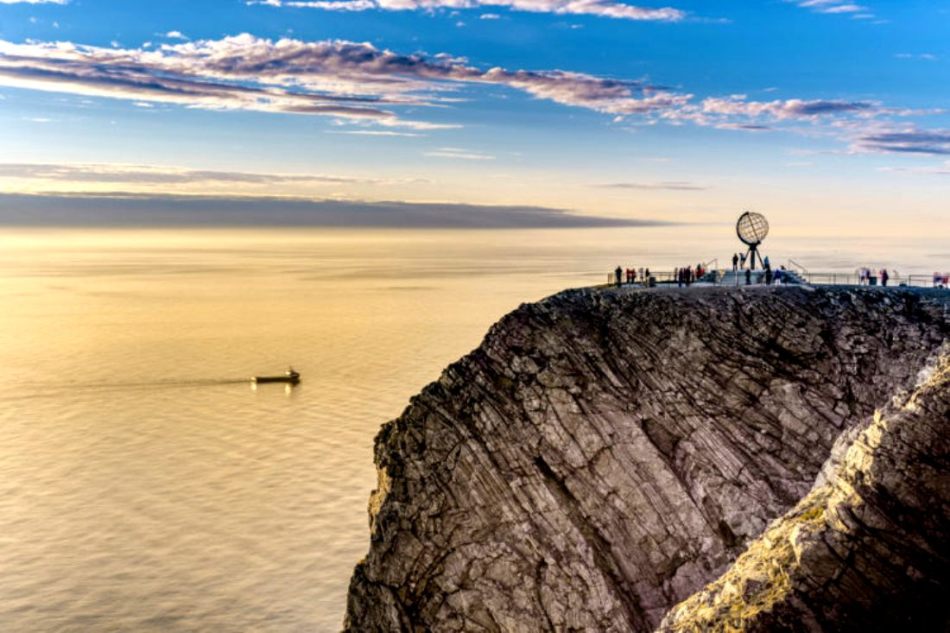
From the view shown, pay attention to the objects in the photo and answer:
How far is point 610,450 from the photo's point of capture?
131 ft

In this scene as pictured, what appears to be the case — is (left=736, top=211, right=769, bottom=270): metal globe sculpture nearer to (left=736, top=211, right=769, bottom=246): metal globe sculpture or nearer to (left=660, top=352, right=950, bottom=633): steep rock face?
(left=736, top=211, right=769, bottom=246): metal globe sculpture

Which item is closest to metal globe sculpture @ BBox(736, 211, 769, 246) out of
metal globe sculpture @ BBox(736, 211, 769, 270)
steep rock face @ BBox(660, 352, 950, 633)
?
metal globe sculpture @ BBox(736, 211, 769, 270)

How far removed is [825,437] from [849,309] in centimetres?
839

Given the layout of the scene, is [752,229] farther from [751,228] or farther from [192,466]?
[192,466]

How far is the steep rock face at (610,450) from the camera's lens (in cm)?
3725

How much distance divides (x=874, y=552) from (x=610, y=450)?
18.4 m

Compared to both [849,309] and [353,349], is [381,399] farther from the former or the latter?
[849,309]

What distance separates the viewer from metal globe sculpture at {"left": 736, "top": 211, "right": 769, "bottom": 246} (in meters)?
62.4

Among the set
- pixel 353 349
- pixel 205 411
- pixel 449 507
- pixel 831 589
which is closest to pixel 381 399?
pixel 205 411

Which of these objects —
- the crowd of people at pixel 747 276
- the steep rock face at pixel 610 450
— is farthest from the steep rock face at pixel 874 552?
the crowd of people at pixel 747 276

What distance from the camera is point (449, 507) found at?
39.2m

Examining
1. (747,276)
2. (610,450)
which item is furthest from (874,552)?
(747,276)

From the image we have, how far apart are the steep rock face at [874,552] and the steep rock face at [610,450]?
1405 centimetres

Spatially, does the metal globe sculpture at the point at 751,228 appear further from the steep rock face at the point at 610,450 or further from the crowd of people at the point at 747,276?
the steep rock face at the point at 610,450
